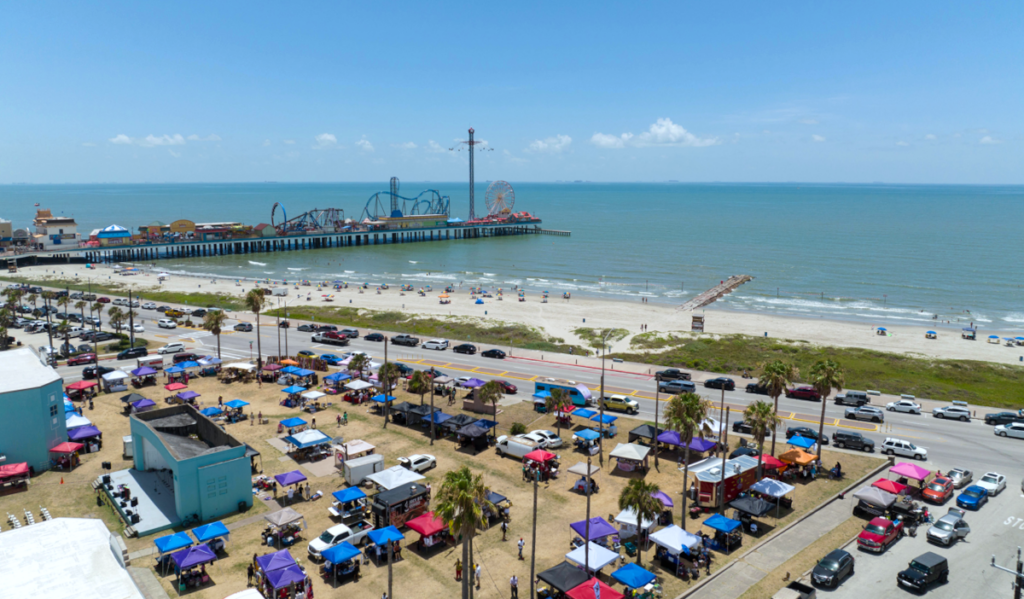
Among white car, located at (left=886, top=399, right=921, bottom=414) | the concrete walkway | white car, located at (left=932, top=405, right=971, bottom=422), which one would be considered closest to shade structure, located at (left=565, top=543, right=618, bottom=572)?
the concrete walkway

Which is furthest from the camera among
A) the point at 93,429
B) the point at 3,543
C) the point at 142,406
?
the point at 142,406

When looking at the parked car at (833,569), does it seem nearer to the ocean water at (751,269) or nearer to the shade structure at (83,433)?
the shade structure at (83,433)

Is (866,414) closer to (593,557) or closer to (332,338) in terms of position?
(593,557)

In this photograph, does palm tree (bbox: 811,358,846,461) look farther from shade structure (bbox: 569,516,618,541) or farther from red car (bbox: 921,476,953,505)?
shade structure (bbox: 569,516,618,541)

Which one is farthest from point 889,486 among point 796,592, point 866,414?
point 866,414

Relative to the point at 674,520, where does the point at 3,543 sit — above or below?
above

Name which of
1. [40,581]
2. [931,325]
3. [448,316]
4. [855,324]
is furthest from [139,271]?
[931,325]

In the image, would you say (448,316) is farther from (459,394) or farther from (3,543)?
(3,543)
